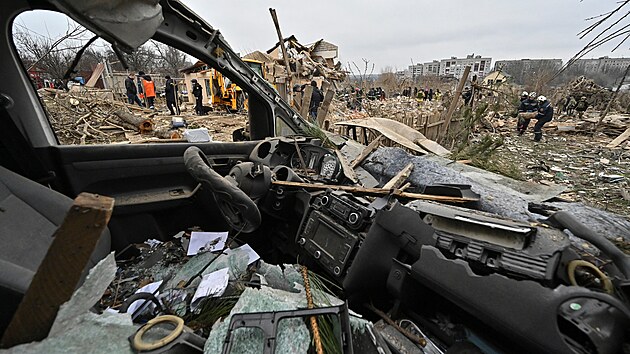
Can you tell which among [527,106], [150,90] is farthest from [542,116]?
[150,90]

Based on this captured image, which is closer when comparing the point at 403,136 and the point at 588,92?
the point at 403,136

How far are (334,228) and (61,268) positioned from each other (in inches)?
48.5

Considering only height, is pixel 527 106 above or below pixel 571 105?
above

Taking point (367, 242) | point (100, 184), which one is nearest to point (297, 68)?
point (100, 184)

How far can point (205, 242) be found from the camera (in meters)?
2.08

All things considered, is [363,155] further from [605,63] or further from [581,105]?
[581,105]

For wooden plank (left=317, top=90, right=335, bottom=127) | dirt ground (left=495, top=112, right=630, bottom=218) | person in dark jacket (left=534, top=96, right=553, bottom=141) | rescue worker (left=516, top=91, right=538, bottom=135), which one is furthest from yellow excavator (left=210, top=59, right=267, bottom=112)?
person in dark jacket (left=534, top=96, right=553, bottom=141)

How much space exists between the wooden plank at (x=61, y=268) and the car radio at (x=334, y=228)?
3.75 feet

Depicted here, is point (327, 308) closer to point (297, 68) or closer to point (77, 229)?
point (77, 229)

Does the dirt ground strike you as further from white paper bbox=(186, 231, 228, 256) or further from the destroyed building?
white paper bbox=(186, 231, 228, 256)

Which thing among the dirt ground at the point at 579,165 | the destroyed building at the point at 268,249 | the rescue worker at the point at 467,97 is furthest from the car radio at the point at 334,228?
the rescue worker at the point at 467,97

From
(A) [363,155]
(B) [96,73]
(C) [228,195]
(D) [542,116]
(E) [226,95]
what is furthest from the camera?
(B) [96,73]

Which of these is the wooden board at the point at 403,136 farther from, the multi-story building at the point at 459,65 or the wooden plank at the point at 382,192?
the multi-story building at the point at 459,65

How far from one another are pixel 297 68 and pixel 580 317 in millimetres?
13252
